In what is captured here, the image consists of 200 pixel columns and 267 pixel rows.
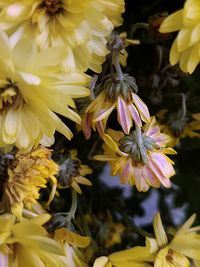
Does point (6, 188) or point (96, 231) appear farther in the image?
point (96, 231)

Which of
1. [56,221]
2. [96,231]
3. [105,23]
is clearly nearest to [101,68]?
[105,23]

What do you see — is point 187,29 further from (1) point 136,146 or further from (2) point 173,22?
(1) point 136,146

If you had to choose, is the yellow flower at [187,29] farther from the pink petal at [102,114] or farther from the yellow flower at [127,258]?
the yellow flower at [127,258]

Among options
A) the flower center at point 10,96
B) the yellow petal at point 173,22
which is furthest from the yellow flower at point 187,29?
the flower center at point 10,96

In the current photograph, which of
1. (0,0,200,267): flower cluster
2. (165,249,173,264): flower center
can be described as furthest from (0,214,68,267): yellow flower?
(165,249,173,264): flower center

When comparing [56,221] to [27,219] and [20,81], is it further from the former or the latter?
[20,81]

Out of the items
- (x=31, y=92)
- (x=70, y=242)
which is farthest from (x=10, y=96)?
(x=70, y=242)
